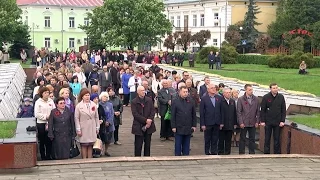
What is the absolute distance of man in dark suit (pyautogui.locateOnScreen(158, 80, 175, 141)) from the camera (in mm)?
15430

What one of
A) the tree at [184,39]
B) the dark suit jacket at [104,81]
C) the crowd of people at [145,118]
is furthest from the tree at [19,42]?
the crowd of people at [145,118]

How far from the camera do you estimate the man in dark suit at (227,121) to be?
13.1 metres

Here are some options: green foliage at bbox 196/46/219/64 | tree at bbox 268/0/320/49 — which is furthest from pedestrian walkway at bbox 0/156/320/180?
tree at bbox 268/0/320/49

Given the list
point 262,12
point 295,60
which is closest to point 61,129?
point 295,60

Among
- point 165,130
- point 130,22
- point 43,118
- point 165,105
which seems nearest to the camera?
point 43,118

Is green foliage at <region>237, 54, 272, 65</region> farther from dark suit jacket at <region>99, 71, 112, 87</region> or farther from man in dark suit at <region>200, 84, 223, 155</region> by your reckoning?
man in dark suit at <region>200, 84, 223, 155</region>

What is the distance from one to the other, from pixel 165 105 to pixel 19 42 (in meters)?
55.1

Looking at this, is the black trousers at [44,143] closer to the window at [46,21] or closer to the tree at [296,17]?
the tree at [296,17]

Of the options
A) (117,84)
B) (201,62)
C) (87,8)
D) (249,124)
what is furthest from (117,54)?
(87,8)

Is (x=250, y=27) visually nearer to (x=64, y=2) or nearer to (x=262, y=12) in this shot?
(x=262, y=12)

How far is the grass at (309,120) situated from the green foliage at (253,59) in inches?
1409

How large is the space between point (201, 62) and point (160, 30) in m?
6.12

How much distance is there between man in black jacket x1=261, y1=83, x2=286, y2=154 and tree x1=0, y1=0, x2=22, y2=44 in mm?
54293

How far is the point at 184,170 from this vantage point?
35.5 ft
